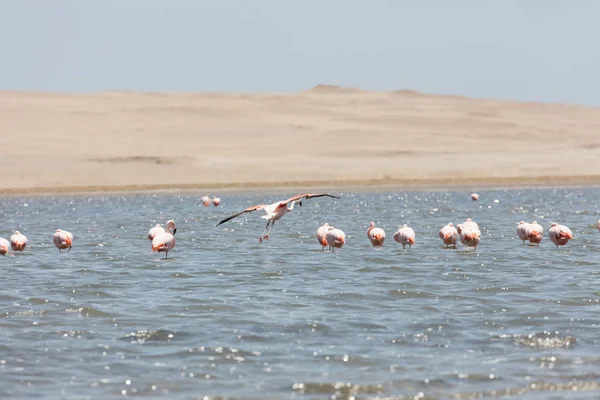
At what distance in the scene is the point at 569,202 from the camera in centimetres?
3869

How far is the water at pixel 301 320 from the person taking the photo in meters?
9.66

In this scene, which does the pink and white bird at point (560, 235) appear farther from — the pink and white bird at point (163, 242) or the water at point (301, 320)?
the pink and white bird at point (163, 242)

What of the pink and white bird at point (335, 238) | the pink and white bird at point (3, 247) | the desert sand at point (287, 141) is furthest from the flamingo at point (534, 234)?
the desert sand at point (287, 141)

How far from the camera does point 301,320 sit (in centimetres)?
1259

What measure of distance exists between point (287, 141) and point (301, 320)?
64.3 m

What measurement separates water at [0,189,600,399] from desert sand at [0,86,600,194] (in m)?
32.7

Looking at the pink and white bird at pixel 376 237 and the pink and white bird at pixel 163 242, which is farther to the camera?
the pink and white bird at pixel 376 237

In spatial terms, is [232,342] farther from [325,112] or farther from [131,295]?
[325,112]

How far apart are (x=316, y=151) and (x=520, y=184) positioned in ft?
67.9

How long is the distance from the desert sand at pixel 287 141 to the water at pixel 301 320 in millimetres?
32739

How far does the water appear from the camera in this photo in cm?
966

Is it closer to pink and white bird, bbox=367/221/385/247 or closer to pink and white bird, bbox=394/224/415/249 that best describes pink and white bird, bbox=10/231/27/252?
pink and white bird, bbox=367/221/385/247

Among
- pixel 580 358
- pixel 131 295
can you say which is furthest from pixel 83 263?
pixel 580 358

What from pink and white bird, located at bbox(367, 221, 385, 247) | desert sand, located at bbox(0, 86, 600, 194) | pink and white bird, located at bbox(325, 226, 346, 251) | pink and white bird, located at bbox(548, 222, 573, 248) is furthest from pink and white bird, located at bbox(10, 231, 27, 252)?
desert sand, located at bbox(0, 86, 600, 194)
